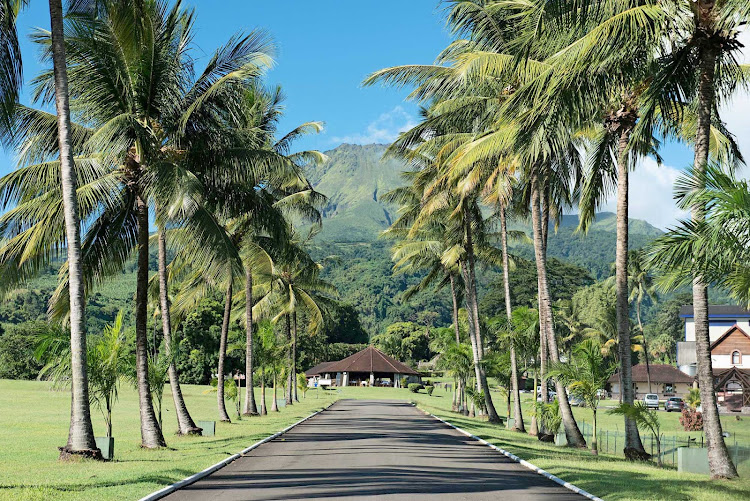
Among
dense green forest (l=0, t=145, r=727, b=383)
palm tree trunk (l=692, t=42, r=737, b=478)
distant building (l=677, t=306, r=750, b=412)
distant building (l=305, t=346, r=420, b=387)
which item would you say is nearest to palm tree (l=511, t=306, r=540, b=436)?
dense green forest (l=0, t=145, r=727, b=383)

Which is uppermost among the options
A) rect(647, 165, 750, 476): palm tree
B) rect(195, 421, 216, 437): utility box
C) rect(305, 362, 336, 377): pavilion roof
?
rect(647, 165, 750, 476): palm tree

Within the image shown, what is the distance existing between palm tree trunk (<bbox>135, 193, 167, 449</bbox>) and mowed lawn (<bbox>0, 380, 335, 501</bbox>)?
509mm

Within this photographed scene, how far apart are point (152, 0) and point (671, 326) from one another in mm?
102691

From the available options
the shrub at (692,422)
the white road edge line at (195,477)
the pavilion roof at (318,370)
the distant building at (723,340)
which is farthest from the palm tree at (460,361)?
the pavilion roof at (318,370)

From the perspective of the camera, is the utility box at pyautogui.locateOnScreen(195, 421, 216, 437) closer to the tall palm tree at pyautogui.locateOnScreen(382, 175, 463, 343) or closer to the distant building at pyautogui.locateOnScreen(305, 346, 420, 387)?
the tall palm tree at pyautogui.locateOnScreen(382, 175, 463, 343)

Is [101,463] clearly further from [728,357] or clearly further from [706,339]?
[728,357]

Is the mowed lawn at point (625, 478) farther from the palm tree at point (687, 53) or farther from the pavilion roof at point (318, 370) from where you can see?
the pavilion roof at point (318, 370)

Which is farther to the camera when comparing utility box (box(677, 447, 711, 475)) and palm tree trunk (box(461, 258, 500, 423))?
palm tree trunk (box(461, 258, 500, 423))

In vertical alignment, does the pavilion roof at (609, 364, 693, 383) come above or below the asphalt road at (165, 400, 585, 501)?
below

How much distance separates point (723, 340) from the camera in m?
61.3

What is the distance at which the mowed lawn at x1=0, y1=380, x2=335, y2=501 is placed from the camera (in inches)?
435

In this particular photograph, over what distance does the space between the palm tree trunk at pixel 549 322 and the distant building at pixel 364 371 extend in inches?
2611

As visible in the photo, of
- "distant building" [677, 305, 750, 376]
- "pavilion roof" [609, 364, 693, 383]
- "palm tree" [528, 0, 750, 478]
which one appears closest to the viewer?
"palm tree" [528, 0, 750, 478]

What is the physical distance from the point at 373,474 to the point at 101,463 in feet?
17.4
